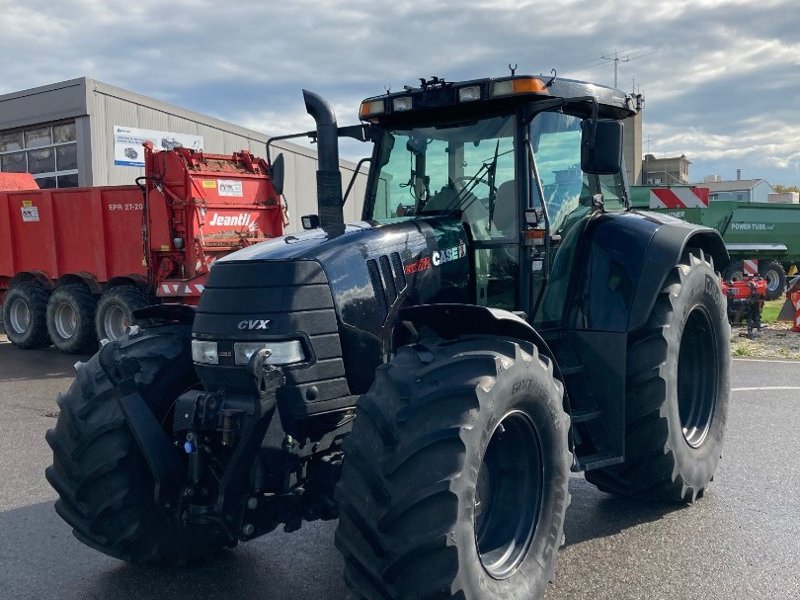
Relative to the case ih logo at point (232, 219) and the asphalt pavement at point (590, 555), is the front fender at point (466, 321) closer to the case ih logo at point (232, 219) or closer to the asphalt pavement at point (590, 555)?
the asphalt pavement at point (590, 555)

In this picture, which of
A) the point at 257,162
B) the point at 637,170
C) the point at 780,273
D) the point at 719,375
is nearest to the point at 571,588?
the point at 719,375

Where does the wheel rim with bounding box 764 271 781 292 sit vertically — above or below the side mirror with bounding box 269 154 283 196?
below

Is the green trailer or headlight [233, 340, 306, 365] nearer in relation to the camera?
headlight [233, 340, 306, 365]

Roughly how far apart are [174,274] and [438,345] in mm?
9749

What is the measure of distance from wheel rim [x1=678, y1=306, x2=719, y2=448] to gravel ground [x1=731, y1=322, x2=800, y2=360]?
651 cm

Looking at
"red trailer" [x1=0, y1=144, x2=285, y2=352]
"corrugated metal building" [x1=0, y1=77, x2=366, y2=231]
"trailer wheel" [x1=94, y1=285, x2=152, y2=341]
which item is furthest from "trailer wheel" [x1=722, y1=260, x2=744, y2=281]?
"trailer wheel" [x1=94, y1=285, x2=152, y2=341]

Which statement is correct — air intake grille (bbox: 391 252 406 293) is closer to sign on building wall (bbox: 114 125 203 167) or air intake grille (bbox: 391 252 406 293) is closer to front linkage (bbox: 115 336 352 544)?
front linkage (bbox: 115 336 352 544)

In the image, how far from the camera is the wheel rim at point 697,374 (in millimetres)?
5570

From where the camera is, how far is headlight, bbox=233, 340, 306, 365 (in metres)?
3.63

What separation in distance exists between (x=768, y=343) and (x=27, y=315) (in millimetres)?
11969

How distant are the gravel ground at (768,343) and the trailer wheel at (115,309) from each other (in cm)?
873

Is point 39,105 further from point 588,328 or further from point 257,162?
point 588,328

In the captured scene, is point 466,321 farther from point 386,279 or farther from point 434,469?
point 434,469

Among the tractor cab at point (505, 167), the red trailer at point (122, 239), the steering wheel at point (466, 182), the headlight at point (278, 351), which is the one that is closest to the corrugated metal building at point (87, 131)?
the red trailer at point (122, 239)
